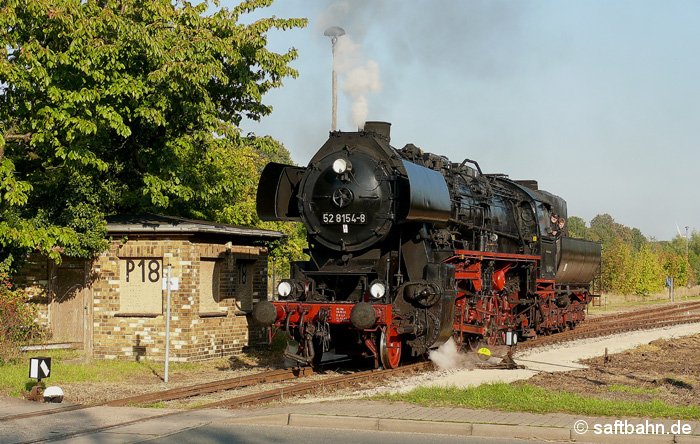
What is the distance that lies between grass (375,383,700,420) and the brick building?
22.5 ft

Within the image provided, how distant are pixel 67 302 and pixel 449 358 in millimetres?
8079

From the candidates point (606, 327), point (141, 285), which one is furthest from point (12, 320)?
point (606, 327)

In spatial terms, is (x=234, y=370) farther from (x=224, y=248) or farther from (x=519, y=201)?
(x=519, y=201)

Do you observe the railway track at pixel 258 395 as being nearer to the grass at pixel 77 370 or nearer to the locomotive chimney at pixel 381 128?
the grass at pixel 77 370

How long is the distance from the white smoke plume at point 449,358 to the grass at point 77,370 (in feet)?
14.4

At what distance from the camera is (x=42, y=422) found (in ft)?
33.5

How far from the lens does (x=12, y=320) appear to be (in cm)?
1575

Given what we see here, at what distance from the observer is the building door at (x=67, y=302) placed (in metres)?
18.2

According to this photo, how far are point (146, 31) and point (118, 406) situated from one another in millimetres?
7264

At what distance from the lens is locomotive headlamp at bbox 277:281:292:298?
14.9 metres

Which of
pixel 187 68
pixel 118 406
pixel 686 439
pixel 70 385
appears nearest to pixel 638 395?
pixel 686 439

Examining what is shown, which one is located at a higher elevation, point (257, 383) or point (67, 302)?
point (67, 302)

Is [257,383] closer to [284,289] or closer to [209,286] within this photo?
[284,289]

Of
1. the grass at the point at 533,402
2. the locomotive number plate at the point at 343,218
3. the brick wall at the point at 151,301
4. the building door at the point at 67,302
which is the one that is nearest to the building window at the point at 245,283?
the brick wall at the point at 151,301
